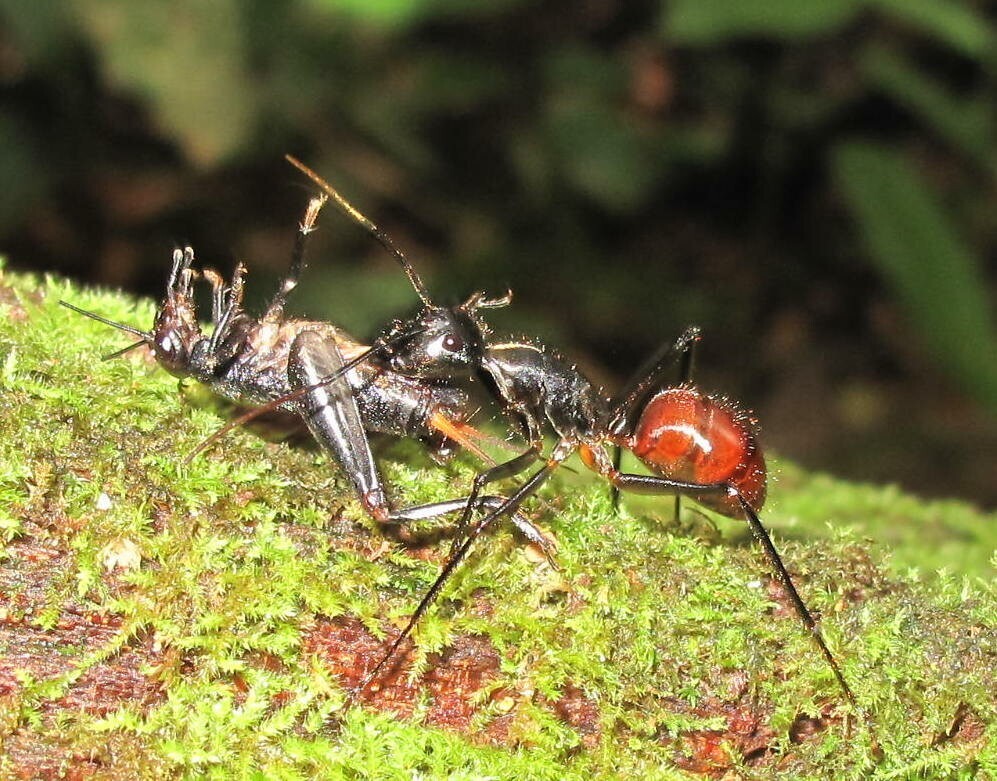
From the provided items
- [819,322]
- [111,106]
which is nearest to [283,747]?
[111,106]

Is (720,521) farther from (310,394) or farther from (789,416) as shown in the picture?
(789,416)

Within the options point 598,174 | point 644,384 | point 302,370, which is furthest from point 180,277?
point 598,174

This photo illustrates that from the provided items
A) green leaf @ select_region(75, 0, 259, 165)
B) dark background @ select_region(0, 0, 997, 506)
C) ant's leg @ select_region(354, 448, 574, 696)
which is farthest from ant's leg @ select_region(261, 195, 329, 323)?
green leaf @ select_region(75, 0, 259, 165)

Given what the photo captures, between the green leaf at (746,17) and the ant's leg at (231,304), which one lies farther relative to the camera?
the green leaf at (746,17)

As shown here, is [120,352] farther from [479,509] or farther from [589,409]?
[589,409]

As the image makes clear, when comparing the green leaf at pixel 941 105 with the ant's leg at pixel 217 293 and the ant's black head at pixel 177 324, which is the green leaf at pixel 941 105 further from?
the ant's black head at pixel 177 324

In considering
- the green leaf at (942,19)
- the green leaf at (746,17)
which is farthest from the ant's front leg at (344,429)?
the green leaf at (942,19)
